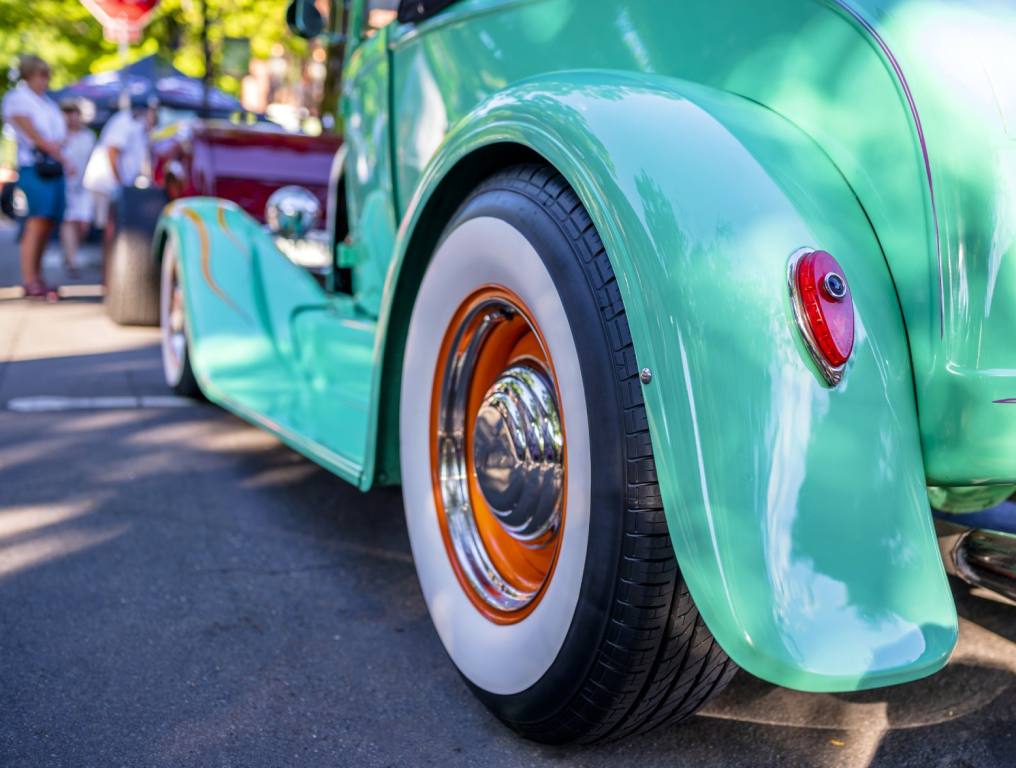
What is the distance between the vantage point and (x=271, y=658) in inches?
88.3

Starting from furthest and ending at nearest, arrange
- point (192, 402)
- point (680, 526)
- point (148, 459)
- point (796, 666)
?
point (192, 402) < point (148, 459) < point (680, 526) < point (796, 666)

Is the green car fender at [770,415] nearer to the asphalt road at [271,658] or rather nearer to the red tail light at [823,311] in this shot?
the red tail light at [823,311]

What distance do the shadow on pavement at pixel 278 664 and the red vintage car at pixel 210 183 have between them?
3.16 meters

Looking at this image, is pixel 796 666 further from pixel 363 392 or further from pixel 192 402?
pixel 192 402

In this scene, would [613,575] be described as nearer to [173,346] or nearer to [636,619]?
[636,619]

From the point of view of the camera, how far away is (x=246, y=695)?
206 centimetres

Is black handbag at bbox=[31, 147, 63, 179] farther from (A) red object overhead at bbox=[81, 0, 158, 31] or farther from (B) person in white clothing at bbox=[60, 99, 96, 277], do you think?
(A) red object overhead at bbox=[81, 0, 158, 31]

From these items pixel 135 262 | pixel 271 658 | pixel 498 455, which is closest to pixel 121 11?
pixel 135 262

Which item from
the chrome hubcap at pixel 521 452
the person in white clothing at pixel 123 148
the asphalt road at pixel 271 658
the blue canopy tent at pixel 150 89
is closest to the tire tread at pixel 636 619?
the asphalt road at pixel 271 658

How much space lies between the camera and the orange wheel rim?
190 centimetres

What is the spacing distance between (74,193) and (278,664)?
29.5 ft

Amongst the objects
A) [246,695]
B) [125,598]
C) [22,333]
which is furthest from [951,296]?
[22,333]

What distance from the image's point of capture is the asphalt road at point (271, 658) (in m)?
1.88

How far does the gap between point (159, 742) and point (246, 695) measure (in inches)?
8.9
